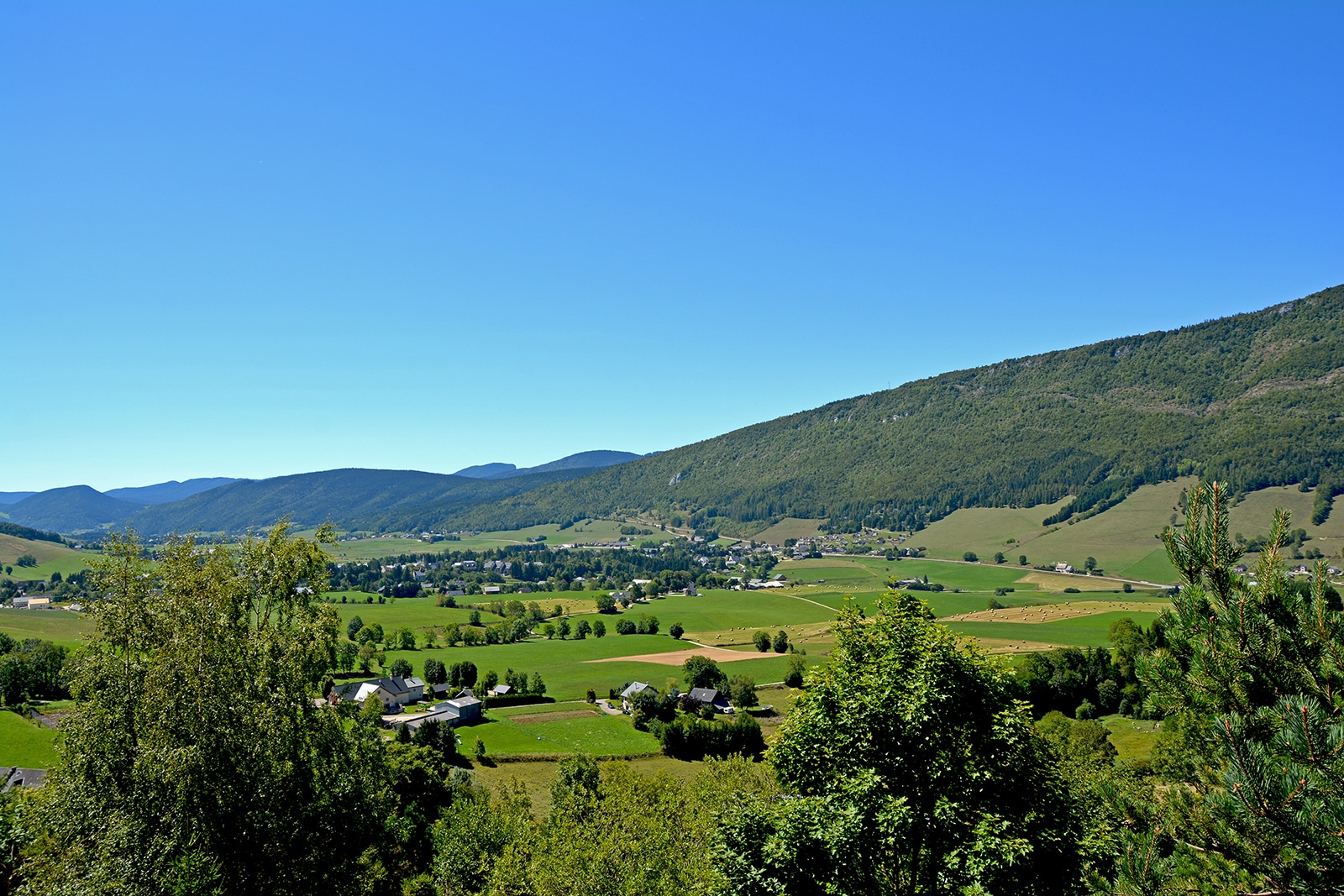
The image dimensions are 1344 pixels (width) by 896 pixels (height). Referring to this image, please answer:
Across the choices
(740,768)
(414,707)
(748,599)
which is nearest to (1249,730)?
(740,768)

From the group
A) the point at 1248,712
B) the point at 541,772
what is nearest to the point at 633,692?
the point at 541,772

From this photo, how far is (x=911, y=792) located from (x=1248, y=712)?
18.9 feet

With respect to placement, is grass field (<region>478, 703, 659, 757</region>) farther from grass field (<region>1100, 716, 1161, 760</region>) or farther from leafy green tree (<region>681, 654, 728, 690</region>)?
grass field (<region>1100, 716, 1161, 760</region>)

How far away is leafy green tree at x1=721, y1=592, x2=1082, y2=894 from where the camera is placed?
11.0 metres

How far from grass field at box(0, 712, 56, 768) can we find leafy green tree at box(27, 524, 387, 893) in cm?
3098

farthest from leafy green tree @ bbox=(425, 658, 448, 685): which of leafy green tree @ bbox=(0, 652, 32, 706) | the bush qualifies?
the bush

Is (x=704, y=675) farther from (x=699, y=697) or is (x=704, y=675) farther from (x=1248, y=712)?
(x=1248, y=712)

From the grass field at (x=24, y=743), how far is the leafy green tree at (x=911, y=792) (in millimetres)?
43731

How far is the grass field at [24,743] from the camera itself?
39.8 m

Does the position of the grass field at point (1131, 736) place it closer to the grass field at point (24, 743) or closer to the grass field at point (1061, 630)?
the grass field at point (1061, 630)

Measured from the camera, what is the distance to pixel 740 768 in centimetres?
3250

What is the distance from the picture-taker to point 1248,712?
6879mm

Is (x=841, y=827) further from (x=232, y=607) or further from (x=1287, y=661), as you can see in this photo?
(x=232, y=607)

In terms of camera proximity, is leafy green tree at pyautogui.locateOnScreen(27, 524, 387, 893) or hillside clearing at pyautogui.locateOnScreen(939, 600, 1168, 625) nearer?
leafy green tree at pyautogui.locateOnScreen(27, 524, 387, 893)
